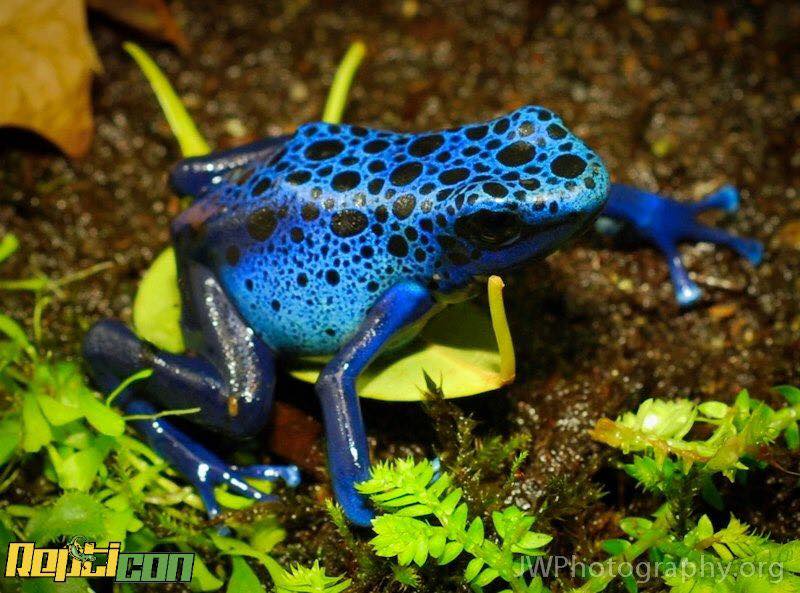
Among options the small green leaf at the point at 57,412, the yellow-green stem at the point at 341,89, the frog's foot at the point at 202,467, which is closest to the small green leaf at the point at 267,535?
the frog's foot at the point at 202,467

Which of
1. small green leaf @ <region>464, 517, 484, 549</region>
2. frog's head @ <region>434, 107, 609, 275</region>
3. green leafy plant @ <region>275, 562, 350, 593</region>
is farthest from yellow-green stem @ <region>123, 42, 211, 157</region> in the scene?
small green leaf @ <region>464, 517, 484, 549</region>

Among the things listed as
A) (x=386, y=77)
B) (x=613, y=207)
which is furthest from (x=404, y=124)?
(x=613, y=207)

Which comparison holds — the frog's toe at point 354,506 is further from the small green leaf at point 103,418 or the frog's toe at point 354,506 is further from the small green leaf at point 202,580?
the small green leaf at point 103,418

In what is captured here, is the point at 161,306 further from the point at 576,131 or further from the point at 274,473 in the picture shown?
the point at 576,131

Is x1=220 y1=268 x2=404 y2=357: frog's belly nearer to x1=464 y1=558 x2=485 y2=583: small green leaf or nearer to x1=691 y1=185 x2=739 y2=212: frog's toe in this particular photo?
x1=464 y1=558 x2=485 y2=583: small green leaf

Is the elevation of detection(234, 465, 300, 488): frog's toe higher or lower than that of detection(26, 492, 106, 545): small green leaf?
lower
